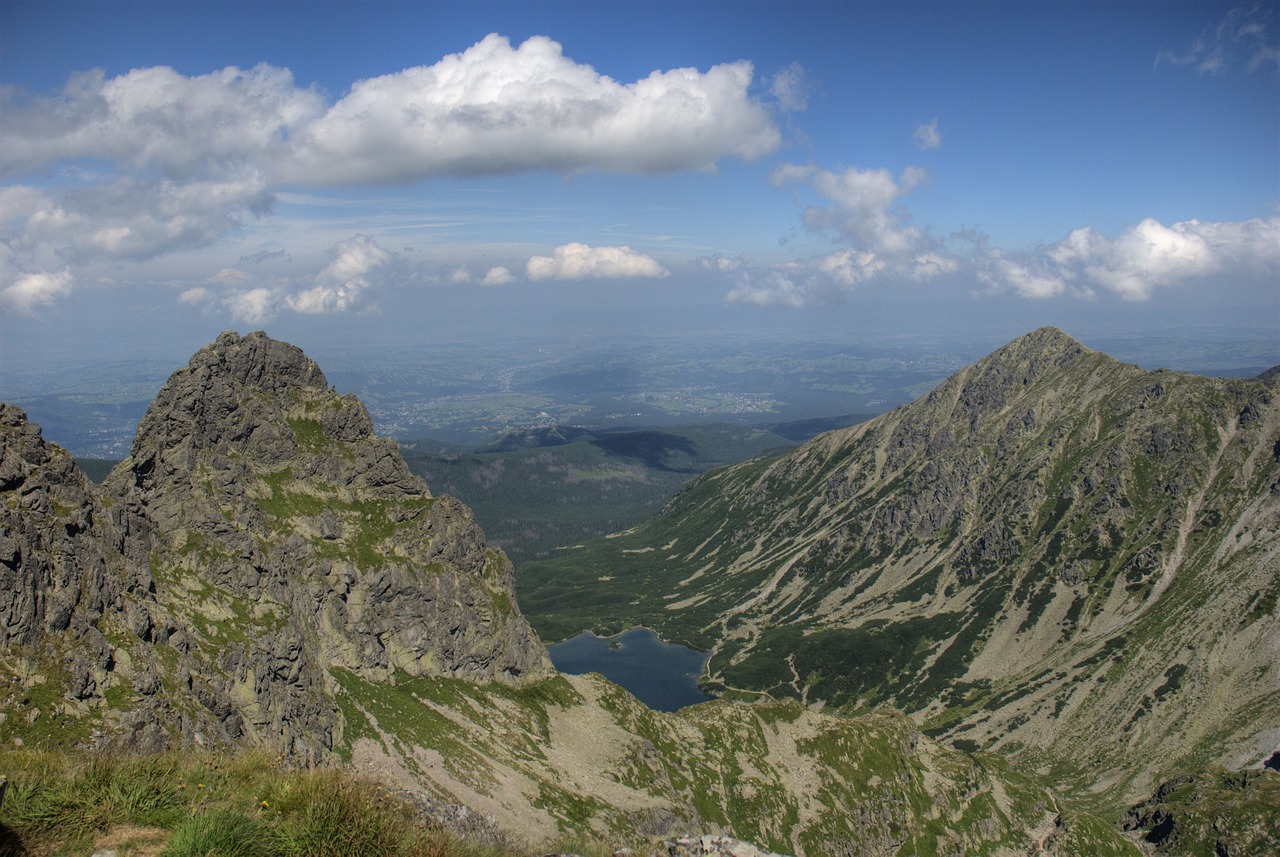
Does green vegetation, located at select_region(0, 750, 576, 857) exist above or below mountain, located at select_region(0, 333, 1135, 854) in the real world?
above

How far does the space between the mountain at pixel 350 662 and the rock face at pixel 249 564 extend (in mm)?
371

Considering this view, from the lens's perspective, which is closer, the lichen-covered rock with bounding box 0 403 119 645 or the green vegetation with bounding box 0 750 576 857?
the green vegetation with bounding box 0 750 576 857

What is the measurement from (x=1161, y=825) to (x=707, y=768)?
120m

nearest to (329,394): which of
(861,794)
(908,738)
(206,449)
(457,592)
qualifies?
(206,449)

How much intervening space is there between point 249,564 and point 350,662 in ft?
81.0

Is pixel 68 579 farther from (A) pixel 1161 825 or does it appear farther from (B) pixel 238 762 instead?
(A) pixel 1161 825

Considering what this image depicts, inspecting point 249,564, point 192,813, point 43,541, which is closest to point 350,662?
point 249,564

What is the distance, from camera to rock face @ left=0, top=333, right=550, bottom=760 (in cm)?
7606

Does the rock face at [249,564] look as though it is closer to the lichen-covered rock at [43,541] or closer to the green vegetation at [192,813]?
the lichen-covered rock at [43,541]

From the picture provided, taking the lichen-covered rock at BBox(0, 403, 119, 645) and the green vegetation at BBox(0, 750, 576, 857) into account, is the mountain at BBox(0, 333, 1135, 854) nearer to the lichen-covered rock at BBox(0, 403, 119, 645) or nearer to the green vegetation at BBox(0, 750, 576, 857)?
the lichen-covered rock at BBox(0, 403, 119, 645)

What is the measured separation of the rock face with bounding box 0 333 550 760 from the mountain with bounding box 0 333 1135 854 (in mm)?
371

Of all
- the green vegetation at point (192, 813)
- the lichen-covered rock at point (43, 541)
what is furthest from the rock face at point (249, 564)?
the green vegetation at point (192, 813)

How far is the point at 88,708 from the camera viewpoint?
67062mm

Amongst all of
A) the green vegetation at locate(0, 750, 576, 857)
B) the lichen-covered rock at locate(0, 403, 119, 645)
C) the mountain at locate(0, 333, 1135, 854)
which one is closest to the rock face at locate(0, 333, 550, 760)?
the lichen-covered rock at locate(0, 403, 119, 645)
